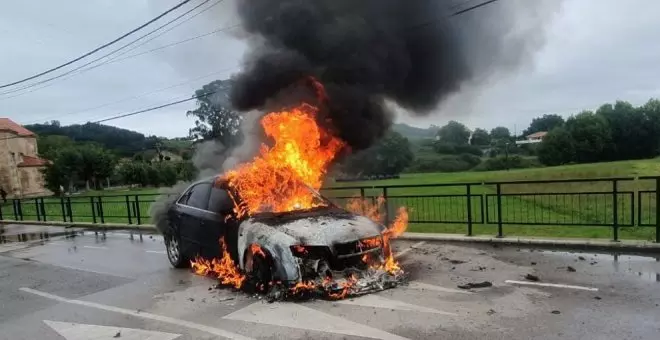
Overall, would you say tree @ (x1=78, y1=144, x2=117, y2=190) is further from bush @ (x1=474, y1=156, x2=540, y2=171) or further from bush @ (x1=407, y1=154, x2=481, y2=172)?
bush @ (x1=474, y1=156, x2=540, y2=171)

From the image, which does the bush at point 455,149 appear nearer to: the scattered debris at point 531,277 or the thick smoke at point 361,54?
the thick smoke at point 361,54

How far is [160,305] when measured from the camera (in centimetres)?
571

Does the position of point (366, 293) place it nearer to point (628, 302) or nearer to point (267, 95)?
point (628, 302)

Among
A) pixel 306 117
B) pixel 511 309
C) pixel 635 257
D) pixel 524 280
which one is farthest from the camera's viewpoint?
pixel 306 117

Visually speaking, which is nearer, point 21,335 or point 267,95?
point 21,335

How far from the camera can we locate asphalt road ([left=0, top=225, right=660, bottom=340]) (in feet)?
14.4

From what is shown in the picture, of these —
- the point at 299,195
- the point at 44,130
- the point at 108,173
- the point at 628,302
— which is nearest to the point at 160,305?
the point at 299,195

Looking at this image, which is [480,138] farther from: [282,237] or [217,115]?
[282,237]

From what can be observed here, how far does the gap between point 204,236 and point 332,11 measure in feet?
18.5

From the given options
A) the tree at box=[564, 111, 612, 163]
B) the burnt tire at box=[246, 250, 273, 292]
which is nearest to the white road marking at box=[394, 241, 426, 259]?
the burnt tire at box=[246, 250, 273, 292]

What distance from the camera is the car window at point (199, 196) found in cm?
705

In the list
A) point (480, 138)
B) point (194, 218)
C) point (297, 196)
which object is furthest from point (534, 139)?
point (194, 218)

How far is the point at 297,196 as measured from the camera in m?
6.95

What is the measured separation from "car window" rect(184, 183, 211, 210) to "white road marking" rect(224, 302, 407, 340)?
2.24m
